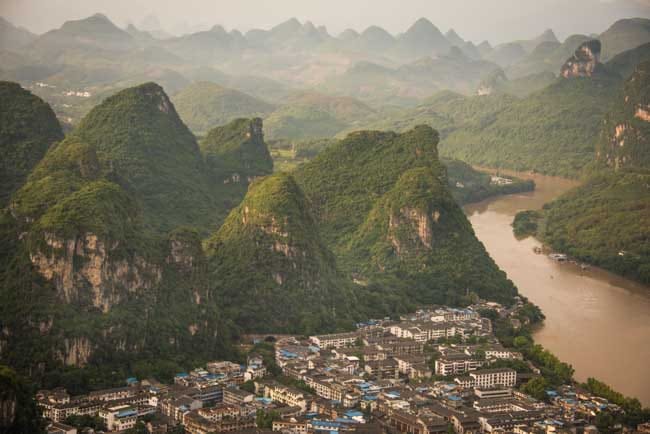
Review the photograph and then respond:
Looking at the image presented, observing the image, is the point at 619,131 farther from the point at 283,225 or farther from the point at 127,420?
the point at 127,420

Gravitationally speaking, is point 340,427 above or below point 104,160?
below

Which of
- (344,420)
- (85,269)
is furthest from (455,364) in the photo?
(85,269)

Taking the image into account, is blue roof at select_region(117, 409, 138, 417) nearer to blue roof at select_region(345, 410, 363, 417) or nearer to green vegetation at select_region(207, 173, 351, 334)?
blue roof at select_region(345, 410, 363, 417)

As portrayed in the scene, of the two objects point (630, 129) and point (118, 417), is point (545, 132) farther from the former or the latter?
point (118, 417)

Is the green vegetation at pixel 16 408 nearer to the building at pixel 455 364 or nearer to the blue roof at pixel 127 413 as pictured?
the blue roof at pixel 127 413

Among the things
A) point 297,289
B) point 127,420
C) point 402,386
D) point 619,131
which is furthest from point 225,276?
point 619,131

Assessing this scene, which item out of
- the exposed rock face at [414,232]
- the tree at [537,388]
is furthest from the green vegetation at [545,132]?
the tree at [537,388]
